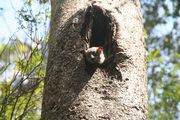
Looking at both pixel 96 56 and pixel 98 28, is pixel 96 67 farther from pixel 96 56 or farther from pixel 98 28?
pixel 98 28

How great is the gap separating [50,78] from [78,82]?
0.21 m

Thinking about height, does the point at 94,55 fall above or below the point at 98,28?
below

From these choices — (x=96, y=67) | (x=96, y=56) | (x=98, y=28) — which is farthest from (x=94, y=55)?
(x=98, y=28)

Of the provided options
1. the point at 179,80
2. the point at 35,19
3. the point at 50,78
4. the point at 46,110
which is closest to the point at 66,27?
the point at 50,78

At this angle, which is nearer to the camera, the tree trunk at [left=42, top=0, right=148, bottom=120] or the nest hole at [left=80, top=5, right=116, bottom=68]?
the tree trunk at [left=42, top=0, right=148, bottom=120]

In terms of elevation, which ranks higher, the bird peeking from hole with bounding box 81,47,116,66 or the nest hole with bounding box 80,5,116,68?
the nest hole with bounding box 80,5,116,68

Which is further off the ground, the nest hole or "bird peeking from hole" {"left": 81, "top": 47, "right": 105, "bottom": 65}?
the nest hole

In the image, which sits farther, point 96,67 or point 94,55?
point 96,67

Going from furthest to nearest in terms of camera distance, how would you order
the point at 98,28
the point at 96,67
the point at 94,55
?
the point at 98,28, the point at 96,67, the point at 94,55

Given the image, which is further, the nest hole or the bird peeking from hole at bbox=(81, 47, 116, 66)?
the nest hole

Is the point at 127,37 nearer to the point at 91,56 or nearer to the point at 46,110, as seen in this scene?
the point at 91,56

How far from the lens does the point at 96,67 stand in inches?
75.6

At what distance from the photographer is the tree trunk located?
1.79m

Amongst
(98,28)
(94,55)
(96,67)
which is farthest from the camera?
(98,28)
